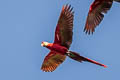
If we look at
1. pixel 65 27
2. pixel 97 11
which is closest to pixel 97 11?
pixel 97 11

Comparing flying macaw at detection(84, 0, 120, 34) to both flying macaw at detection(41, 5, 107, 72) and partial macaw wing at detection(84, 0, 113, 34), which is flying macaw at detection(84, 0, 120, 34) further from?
flying macaw at detection(41, 5, 107, 72)

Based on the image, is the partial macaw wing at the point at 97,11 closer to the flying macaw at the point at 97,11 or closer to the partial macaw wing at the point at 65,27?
the flying macaw at the point at 97,11

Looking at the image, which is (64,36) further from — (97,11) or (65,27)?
(97,11)

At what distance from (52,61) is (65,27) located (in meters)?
1.94

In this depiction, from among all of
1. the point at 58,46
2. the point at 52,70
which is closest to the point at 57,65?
the point at 52,70

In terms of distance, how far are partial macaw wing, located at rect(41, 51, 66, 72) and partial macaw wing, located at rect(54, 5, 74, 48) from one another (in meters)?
0.98

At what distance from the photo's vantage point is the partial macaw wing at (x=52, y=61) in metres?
12.9

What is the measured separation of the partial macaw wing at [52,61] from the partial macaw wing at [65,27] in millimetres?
982

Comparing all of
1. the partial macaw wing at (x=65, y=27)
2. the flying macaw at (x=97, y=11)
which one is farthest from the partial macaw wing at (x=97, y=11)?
the partial macaw wing at (x=65, y=27)

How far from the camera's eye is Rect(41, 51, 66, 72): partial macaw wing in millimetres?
12922

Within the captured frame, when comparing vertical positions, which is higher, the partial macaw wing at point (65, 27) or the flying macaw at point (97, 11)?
the flying macaw at point (97, 11)

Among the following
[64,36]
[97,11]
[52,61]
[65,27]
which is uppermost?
[97,11]

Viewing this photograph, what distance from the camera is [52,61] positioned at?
13.1m

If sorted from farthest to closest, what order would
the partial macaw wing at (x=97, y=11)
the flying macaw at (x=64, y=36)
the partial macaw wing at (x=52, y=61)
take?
the partial macaw wing at (x=97, y=11) → the partial macaw wing at (x=52, y=61) → the flying macaw at (x=64, y=36)
